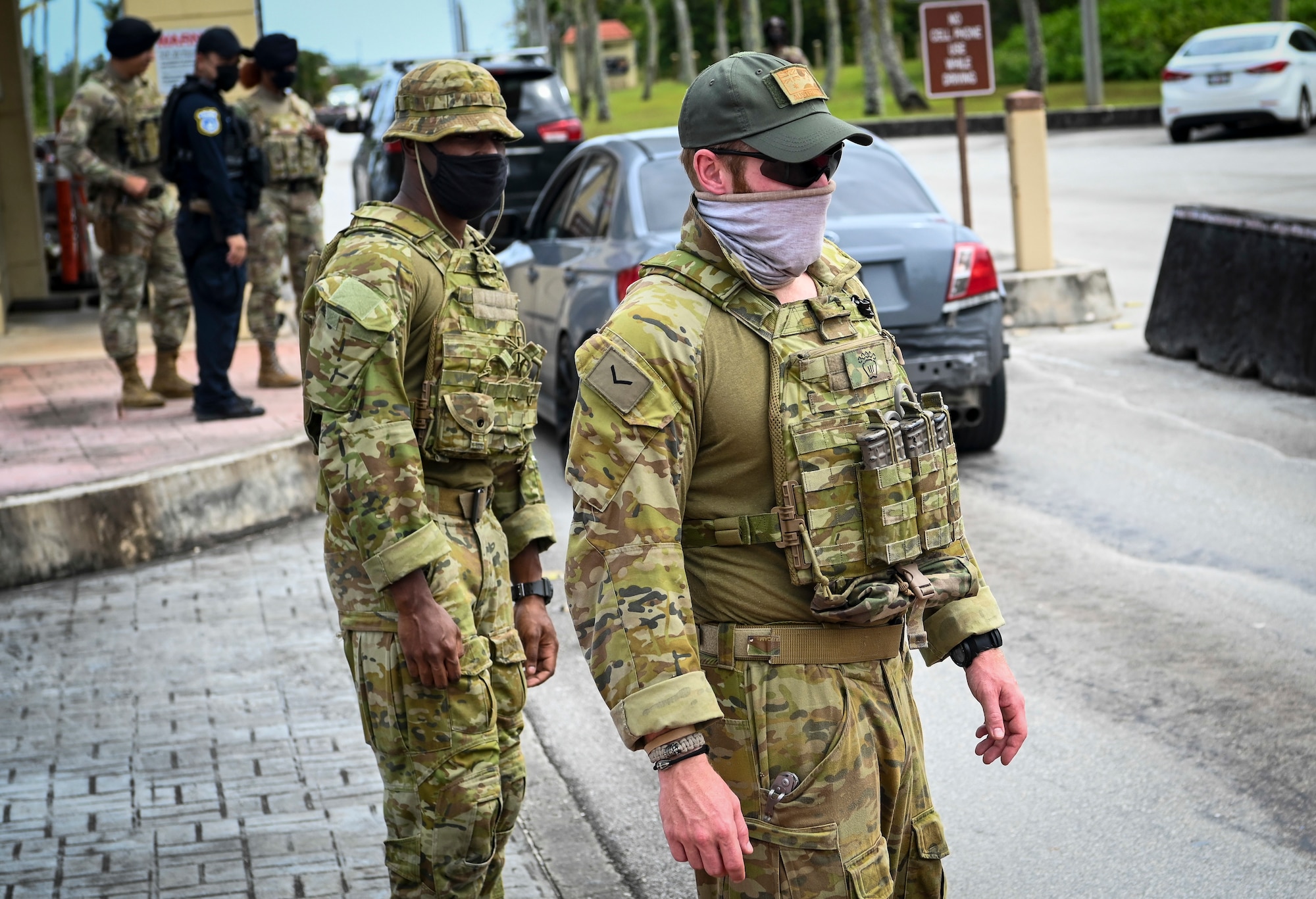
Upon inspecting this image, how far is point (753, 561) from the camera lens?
2463 mm

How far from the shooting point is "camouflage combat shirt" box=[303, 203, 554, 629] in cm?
302

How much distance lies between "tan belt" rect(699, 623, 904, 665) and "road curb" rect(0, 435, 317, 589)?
5.16 meters

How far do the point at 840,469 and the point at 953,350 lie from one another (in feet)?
16.8

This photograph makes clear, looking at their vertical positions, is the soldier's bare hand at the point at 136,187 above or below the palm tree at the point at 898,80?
below

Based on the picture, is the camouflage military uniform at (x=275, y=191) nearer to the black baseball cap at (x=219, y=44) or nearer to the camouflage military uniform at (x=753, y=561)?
the black baseball cap at (x=219, y=44)

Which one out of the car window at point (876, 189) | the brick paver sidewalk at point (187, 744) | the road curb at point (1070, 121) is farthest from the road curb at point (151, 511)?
the road curb at point (1070, 121)

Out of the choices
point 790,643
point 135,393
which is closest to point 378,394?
point 790,643

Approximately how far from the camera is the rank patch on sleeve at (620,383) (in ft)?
7.63

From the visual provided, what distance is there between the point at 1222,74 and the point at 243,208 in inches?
764

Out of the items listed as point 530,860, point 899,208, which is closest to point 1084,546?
point 899,208

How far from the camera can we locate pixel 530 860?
4039 millimetres

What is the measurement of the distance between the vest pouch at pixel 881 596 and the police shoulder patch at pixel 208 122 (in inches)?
266

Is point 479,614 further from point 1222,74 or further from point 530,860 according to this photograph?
point 1222,74

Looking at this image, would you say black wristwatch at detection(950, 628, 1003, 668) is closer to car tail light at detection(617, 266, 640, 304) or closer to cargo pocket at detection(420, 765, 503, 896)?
cargo pocket at detection(420, 765, 503, 896)
